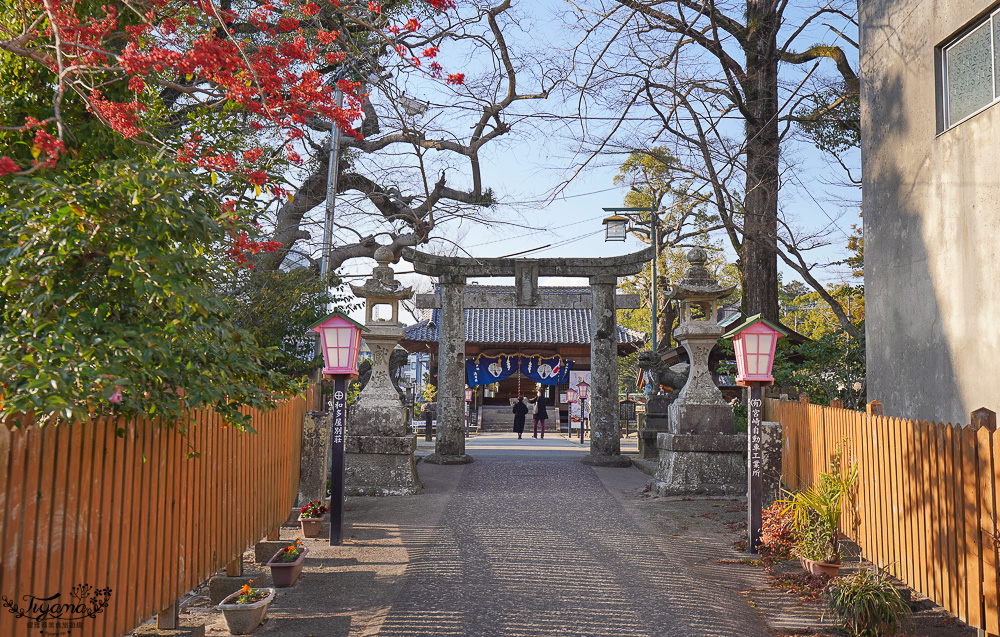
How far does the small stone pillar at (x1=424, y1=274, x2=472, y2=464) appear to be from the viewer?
13961 mm

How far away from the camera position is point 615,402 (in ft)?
47.2

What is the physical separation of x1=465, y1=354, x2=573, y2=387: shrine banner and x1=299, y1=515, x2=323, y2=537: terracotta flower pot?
69.3 feet

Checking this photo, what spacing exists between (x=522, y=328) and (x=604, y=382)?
14498 mm

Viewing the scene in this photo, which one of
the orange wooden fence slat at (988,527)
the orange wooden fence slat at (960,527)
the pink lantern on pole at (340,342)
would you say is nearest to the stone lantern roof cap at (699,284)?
the pink lantern on pole at (340,342)

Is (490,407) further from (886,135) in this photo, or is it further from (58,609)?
(58,609)

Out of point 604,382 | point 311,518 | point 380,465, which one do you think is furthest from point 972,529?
point 604,382

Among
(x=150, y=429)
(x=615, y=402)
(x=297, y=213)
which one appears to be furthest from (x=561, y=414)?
(x=150, y=429)

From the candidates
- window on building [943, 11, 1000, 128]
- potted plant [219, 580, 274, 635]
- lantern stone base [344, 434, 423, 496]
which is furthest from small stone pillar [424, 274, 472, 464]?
potted plant [219, 580, 274, 635]

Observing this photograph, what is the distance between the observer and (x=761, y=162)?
1284cm

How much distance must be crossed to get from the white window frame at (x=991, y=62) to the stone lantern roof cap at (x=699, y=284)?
3312 mm

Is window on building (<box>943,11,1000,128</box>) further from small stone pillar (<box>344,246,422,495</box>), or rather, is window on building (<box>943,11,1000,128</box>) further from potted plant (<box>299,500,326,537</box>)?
potted plant (<box>299,500,326,537</box>)

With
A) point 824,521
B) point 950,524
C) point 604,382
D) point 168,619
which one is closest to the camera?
point 950,524

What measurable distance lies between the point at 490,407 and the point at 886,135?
75.0 feet

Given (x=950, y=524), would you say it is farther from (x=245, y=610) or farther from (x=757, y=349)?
(x=245, y=610)
